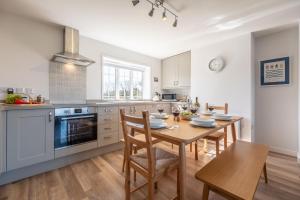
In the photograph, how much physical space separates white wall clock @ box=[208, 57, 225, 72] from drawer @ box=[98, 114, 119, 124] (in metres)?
2.29

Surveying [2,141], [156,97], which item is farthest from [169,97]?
[2,141]

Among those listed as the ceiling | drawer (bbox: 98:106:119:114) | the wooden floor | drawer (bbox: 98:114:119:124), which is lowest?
the wooden floor

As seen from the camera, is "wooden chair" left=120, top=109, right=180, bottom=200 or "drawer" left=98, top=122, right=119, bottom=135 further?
"drawer" left=98, top=122, right=119, bottom=135

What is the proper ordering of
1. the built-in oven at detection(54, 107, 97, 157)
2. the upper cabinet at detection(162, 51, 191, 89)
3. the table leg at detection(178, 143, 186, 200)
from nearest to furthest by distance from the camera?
the table leg at detection(178, 143, 186, 200), the built-in oven at detection(54, 107, 97, 157), the upper cabinet at detection(162, 51, 191, 89)

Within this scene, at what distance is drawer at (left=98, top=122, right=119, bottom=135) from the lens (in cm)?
254

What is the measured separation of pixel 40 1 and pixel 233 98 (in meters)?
3.49

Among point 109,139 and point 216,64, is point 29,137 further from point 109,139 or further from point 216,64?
point 216,64

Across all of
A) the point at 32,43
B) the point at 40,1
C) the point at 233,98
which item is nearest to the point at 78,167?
the point at 32,43

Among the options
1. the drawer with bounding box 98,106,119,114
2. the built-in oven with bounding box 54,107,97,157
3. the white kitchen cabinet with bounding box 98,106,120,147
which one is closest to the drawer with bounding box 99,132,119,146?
the white kitchen cabinet with bounding box 98,106,120,147

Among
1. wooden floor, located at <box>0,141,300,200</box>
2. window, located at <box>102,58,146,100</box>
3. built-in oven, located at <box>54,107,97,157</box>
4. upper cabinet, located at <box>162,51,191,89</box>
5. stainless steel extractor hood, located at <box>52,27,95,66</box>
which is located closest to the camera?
wooden floor, located at <box>0,141,300,200</box>

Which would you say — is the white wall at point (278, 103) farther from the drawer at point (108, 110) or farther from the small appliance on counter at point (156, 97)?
the drawer at point (108, 110)

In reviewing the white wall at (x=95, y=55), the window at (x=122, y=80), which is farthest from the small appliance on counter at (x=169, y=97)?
the white wall at (x=95, y=55)

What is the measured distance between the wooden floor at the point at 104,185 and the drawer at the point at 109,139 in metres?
0.42

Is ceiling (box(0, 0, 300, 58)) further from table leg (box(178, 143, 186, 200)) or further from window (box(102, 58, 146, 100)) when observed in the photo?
table leg (box(178, 143, 186, 200))
